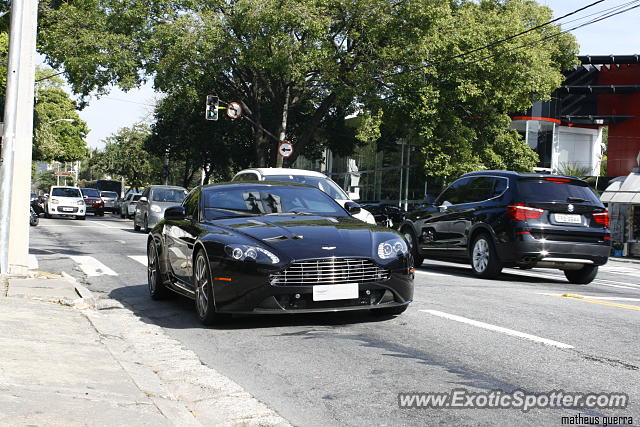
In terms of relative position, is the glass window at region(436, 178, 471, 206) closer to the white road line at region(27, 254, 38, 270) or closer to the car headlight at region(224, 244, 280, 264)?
the white road line at region(27, 254, 38, 270)

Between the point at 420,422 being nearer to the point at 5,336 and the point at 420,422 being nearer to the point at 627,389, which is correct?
the point at 627,389

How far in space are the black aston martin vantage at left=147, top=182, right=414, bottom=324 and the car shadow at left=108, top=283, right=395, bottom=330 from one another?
24cm

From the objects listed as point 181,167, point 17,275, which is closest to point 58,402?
point 17,275

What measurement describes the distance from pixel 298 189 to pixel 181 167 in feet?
265

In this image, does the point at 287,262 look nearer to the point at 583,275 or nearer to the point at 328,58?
the point at 583,275

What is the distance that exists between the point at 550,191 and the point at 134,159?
7945 centimetres

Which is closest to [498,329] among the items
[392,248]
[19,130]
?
[392,248]

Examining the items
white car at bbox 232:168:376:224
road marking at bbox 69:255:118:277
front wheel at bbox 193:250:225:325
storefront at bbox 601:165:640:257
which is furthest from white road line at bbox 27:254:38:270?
storefront at bbox 601:165:640:257

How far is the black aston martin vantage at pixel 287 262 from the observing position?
6.87 m

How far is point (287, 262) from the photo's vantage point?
22.4 feet

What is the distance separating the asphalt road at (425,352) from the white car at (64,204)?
29.8m

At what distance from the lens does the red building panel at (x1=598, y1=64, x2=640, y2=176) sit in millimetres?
47219

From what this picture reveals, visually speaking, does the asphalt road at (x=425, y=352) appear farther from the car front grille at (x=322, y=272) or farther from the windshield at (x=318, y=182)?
the windshield at (x=318, y=182)

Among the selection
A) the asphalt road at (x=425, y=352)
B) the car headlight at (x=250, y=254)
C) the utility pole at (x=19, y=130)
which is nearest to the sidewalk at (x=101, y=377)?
the asphalt road at (x=425, y=352)
